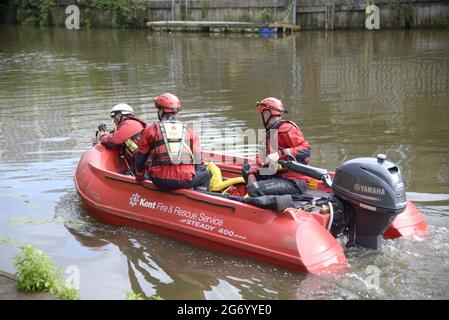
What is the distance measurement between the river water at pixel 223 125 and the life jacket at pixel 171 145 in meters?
0.92

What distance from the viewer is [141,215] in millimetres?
7102

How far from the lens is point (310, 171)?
6367 mm

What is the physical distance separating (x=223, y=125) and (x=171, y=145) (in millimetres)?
5304

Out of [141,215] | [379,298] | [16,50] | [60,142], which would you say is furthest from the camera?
[16,50]

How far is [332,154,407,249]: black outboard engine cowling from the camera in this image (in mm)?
5715

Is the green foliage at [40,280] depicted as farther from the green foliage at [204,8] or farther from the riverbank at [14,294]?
the green foliage at [204,8]

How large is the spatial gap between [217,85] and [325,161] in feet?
25.2

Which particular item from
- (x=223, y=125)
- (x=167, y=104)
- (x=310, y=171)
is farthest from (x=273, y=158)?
(x=223, y=125)

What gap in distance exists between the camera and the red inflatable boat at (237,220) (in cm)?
583

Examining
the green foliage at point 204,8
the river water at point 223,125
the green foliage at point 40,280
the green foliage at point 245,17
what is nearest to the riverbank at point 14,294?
the green foliage at point 40,280

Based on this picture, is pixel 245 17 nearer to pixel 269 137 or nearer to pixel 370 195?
pixel 269 137
